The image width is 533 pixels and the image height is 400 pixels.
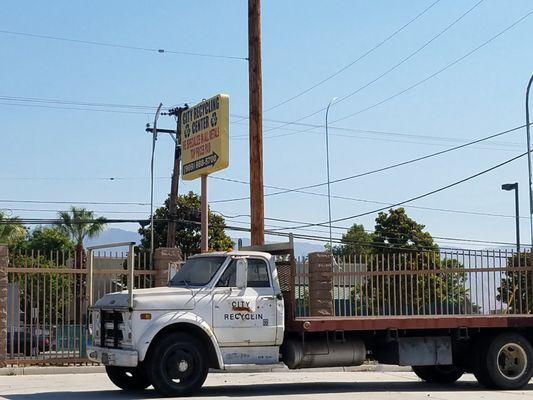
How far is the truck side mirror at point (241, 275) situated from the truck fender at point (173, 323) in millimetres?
889

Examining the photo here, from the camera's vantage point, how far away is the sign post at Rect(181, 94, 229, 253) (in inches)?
858

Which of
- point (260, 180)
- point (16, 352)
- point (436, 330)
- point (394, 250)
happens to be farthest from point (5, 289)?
point (394, 250)

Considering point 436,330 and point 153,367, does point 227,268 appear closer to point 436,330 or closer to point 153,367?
point 153,367

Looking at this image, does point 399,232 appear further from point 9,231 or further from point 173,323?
point 173,323

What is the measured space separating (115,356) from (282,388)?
340 cm

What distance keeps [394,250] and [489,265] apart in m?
34.8

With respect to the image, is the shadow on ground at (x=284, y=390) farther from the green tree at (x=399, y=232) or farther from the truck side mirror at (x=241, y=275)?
the green tree at (x=399, y=232)

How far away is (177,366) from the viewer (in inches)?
581

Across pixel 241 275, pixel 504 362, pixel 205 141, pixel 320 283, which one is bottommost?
pixel 504 362

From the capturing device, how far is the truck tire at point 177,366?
14625 millimetres

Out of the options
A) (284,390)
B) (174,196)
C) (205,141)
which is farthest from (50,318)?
(174,196)

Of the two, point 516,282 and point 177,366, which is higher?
point 516,282

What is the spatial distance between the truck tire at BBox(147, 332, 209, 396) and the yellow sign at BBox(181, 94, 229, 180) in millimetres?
7395

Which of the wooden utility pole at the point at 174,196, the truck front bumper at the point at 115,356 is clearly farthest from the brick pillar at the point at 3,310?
the wooden utility pole at the point at 174,196
